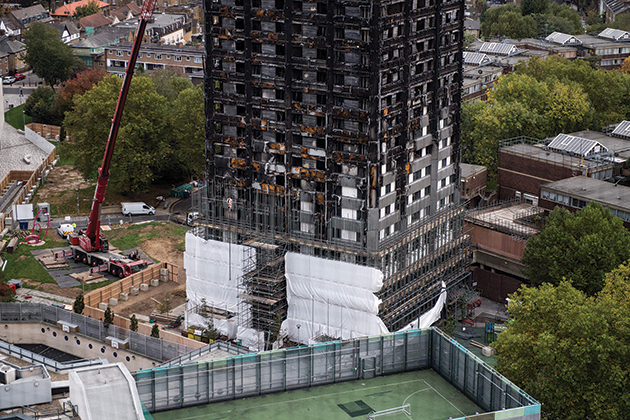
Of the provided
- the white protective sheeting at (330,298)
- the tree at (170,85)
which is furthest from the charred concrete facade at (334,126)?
the tree at (170,85)

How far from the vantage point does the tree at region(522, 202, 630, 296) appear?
109875 mm

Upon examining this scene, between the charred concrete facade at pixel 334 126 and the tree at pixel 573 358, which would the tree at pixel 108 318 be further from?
the tree at pixel 573 358

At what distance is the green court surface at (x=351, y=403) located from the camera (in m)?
66.0

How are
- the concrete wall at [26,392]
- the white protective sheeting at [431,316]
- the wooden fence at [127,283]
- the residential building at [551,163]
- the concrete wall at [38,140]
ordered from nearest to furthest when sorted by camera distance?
the concrete wall at [26,392]
the white protective sheeting at [431,316]
the wooden fence at [127,283]
the residential building at [551,163]
the concrete wall at [38,140]

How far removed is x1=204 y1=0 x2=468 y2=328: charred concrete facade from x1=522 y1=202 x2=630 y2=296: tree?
Result: 37.9 feet

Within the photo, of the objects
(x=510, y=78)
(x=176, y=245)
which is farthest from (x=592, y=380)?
(x=510, y=78)

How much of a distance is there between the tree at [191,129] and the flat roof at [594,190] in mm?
55739

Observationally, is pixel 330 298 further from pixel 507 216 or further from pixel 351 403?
pixel 351 403

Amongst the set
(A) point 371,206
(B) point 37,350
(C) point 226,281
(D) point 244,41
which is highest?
(D) point 244,41

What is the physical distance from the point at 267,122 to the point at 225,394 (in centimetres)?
4493

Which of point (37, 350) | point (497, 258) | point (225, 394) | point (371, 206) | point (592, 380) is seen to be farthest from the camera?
point (497, 258)

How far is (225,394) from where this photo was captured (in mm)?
67562

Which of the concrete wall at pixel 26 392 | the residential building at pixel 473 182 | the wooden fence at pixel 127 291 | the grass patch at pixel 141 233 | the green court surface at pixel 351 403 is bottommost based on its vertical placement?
the grass patch at pixel 141 233

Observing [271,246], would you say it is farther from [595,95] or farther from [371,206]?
[595,95]
